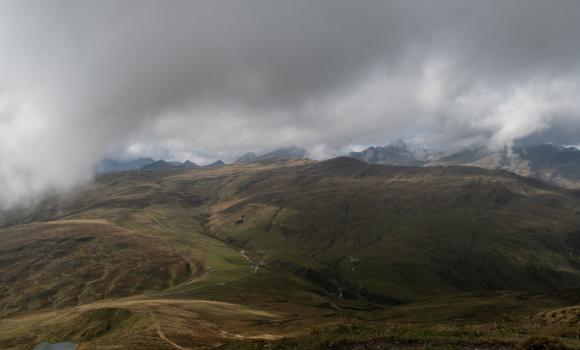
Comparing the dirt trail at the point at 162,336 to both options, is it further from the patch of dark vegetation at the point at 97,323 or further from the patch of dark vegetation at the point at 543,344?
the patch of dark vegetation at the point at 543,344

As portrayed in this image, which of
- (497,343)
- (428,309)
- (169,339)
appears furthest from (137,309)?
(497,343)

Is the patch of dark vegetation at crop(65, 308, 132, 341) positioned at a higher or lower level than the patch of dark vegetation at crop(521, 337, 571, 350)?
lower

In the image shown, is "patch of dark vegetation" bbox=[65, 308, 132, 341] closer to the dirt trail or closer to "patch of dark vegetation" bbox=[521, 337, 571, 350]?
the dirt trail

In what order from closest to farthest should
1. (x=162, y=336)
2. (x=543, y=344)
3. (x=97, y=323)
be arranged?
(x=543, y=344) < (x=162, y=336) < (x=97, y=323)

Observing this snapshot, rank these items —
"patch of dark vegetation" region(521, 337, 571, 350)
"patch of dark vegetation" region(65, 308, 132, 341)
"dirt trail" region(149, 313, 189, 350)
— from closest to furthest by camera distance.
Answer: "patch of dark vegetation" region(521, 337, 571, 350), "dirt trail" region(149, 313, 189, 350), "patch of dark vegetation" region(65, 308, 132, 341)

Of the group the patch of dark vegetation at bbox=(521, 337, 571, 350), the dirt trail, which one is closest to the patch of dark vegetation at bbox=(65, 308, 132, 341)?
the dirt trail

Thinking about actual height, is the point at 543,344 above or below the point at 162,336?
above

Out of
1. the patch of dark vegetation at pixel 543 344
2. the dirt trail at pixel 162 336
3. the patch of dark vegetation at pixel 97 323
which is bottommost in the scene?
the patch of dark vegetation at pixel 97 323

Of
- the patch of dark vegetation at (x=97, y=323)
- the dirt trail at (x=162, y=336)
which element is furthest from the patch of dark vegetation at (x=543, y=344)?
the patch of dark vegetation at (x=97, y=323)

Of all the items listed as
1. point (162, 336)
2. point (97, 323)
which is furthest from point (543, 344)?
point (97, 323)

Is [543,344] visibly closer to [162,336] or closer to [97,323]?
[162,336]

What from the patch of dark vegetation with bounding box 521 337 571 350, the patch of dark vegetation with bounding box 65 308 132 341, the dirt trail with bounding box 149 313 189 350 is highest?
the patch of dark vegetation with bounding box 521 337 571 350

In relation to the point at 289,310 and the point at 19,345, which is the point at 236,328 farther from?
the point at 19,345

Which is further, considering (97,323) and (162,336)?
(97,323)
